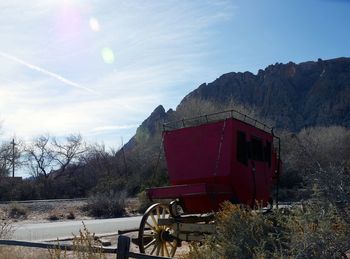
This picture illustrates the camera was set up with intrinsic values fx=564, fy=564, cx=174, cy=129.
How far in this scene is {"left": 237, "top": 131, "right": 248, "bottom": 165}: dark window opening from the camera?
12172 mm

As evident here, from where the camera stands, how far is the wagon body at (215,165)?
11.8 m

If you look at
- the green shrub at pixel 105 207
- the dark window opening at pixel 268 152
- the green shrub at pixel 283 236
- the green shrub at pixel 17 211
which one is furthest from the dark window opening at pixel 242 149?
the green shrub at pixel 105 207

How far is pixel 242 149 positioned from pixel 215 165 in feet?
2.43

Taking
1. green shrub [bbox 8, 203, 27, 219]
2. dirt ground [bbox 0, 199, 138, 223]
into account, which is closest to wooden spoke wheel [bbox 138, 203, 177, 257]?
dirt ground [bbox 0, 199, 138, 223]

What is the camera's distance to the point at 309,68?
10606 cm

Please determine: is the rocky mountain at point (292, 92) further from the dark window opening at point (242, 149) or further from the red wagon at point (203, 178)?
the dark window opening at point (242, 149)

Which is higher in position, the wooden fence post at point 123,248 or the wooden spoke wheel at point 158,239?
the wooden fence post at point 123,248

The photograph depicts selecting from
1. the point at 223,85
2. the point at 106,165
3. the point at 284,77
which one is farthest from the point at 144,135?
the point at 284,77

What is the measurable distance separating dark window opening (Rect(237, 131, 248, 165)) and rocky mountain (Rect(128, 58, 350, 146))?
7388 centimetres

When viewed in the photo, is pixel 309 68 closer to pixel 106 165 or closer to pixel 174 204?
pixel 106 165

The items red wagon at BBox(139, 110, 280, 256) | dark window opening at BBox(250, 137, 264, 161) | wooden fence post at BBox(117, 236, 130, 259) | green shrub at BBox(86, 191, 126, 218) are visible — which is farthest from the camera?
green shrub at BBox(86, 191, 126, 218)

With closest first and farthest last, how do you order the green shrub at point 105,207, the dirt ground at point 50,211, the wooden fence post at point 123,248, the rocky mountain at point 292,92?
the wooden fence post at point 123,248
the dirt ground at point 50,211
the green shrub at point 105,207
the rocky mountain at point 292,92

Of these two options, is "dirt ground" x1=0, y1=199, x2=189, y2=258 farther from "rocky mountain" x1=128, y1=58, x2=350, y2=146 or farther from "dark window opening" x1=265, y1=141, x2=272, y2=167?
"rocky mountain" x1=128, y1=58, x2=350, y2=146

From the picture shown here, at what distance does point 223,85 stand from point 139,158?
43787 mm
